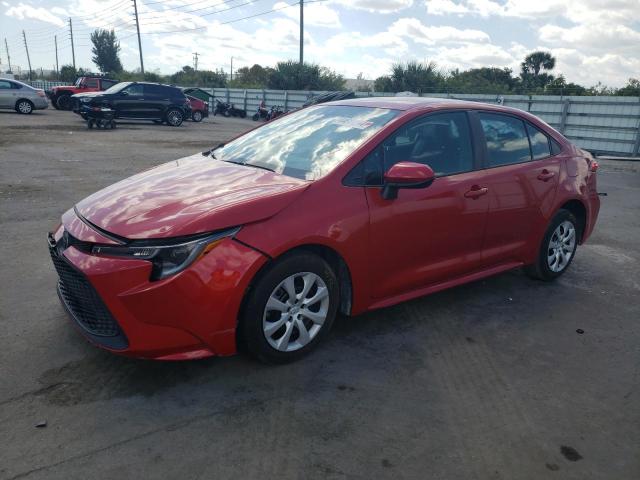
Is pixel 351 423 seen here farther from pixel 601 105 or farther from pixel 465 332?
pixel 601 105

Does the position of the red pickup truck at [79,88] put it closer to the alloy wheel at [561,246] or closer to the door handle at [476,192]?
the alloy wheel at [561,246]

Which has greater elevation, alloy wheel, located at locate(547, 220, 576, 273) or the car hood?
the car hood

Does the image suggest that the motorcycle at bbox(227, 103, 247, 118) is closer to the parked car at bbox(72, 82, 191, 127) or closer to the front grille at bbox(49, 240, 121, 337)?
the parked car at bbox(72, 82, 191, 127)

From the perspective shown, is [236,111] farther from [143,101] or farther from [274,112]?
[143,101]

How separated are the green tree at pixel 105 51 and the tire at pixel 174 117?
214ft

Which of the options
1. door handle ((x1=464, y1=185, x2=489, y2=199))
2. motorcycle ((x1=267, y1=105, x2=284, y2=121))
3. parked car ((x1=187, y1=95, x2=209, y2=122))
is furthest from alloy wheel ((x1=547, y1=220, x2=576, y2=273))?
parked car ((x1=187, y1=95, x2=209, y2=122))

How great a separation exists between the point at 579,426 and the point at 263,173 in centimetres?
234

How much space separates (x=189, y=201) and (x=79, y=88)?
26.1 meters

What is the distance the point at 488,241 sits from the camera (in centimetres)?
414

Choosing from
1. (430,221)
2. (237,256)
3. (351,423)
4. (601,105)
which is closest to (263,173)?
(237,256)

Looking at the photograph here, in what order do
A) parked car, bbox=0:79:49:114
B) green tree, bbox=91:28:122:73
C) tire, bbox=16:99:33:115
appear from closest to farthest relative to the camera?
parked car, bbox=0:79:49:114
tire, bbox=16:99:33:115
green tree, bbox=91:28:122:73

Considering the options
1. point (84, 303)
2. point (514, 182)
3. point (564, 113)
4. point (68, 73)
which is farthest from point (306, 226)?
point (68, 73)

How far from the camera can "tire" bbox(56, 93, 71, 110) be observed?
87.3 feet

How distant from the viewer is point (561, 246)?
16.1ft
